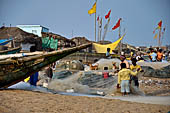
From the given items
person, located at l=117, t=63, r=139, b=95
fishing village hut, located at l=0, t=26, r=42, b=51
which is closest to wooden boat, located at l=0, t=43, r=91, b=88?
person, located at l=117, t=63, r=139, b=95

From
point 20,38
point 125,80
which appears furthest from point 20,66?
point 20,38

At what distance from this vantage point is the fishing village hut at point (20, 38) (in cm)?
1491

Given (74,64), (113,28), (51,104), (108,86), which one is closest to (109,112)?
(51,104)

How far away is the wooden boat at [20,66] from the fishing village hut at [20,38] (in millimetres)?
12397

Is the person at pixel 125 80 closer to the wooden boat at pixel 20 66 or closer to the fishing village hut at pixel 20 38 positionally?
the wooden boat at pixel 20 66

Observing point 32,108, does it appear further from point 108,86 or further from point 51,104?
point 108,86

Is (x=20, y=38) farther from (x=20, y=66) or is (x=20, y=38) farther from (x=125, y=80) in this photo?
(x=125, y=80)

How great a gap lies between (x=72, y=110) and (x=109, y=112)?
48 centimetres

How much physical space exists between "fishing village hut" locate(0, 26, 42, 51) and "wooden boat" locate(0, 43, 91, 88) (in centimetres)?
1240

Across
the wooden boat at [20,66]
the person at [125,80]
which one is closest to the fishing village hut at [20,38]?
the wooden boat at [20,66]

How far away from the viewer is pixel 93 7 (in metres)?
14.7

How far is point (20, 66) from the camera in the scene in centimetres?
307

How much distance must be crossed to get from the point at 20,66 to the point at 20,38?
13.1 m

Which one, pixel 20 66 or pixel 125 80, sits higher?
pixel 20 66
